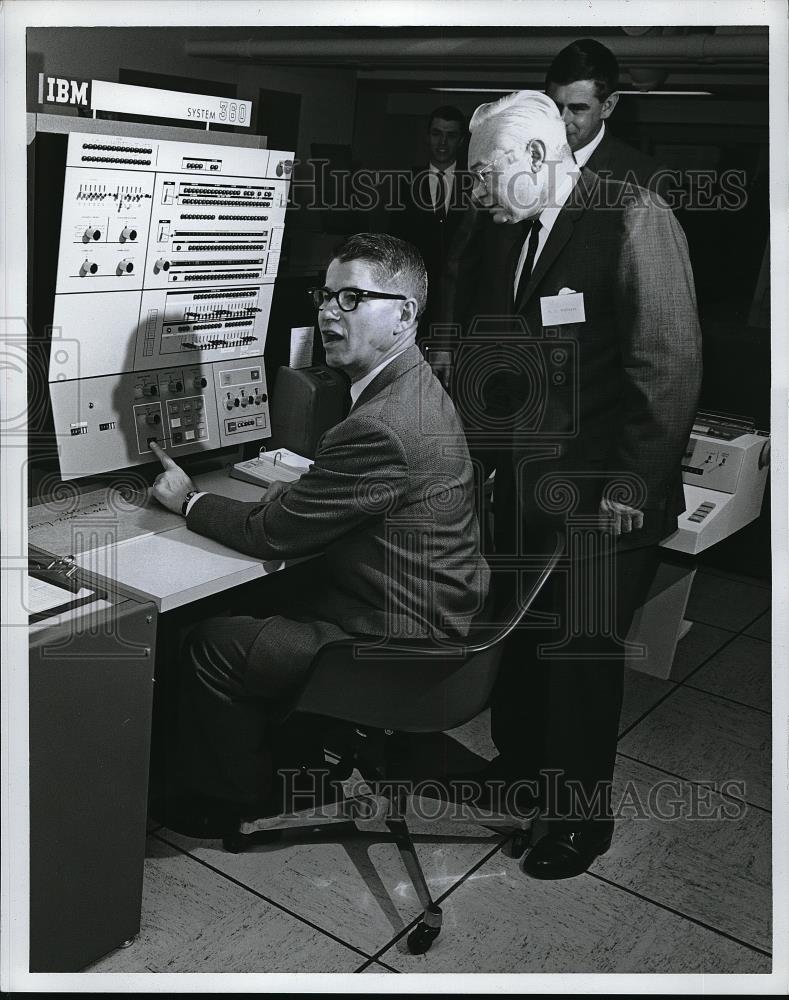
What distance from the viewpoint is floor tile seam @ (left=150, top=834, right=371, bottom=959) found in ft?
7.81

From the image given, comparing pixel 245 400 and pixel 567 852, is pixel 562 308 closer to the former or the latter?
pixel 245 400

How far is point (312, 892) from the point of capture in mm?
2510

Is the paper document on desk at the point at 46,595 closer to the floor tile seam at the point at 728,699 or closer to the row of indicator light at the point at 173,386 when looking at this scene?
the row of indicator light at the point at 173,386

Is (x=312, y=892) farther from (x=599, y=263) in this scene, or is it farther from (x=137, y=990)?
(x=599, y=263)

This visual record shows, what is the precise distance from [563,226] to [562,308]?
0.17 meters

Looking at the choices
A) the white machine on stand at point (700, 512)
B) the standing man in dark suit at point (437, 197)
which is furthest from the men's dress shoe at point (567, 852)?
the standing man in dark suit at point (437, 197)

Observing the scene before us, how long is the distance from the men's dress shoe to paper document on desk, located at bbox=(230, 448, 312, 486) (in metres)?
1.07

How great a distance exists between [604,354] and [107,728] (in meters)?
1.29

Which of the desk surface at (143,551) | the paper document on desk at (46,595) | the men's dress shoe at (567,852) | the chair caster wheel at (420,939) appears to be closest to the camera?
the paper document on desk at (46,595)

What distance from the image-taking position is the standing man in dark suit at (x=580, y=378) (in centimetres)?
227

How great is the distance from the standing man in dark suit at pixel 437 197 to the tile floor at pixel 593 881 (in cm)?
96

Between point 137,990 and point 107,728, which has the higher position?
point 107,728

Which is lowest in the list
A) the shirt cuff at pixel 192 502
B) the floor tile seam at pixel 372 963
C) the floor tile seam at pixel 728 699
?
the floor tile seam at pixel 372 963

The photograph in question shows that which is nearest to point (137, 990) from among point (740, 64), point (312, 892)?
point (312, 892)
